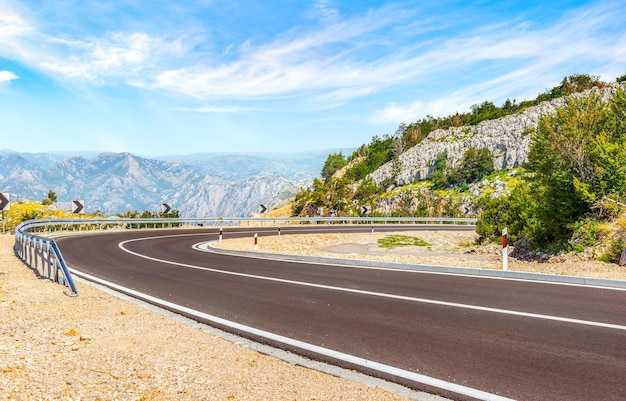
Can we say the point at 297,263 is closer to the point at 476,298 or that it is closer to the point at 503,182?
the point at 476,298

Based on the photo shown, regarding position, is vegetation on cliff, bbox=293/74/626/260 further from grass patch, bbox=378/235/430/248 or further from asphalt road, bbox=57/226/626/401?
asphalt road, bbox=57/226/626/401

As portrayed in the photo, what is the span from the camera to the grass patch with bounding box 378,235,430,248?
95.3 ft

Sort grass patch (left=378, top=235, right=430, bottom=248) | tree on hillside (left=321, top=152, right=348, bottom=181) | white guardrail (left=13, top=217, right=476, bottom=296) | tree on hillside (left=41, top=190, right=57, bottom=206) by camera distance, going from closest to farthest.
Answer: white guardrail (left=13, top=217, right=476, bottom=296) → grass patch (left=378, top=235, right=430, bottom=248) → tree on hillside (left=41, top=190, right=57, bottom=206) → tree on hillside (left=321, top=152, right=348, bottom=181)

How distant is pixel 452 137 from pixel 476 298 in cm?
8737

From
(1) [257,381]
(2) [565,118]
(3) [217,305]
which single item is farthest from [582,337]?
(2) [565,118]

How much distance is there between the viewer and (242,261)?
17594 mm

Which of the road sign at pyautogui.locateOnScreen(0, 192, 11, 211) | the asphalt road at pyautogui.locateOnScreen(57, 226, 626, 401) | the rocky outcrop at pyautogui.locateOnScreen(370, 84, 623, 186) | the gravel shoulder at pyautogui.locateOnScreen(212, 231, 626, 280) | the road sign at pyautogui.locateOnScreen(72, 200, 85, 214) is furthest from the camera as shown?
the rocky outcrop at pyautogui.locateOnScreen(370, 84, 623, 186)

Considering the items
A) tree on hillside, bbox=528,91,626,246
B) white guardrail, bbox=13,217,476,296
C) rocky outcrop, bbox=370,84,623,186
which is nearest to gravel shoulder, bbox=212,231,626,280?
tree on hillside, bbox=528,91,626,246

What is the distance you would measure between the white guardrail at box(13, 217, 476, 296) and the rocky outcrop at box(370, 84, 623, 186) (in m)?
33.9

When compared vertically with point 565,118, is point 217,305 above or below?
below

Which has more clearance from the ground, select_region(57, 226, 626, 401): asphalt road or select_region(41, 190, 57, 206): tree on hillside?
select_region(41, 190, 57, 206): tree on hillside

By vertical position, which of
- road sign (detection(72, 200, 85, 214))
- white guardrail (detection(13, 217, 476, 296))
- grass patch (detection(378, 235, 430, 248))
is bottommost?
grass patch (detection(378, 235, 430, 248))

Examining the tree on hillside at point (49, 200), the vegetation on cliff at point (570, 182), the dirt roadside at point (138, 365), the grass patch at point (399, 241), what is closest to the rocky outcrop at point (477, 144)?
the grass patch at point (399, 241)

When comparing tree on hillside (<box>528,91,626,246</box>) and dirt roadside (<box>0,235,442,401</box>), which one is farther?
tree on hillside (<box>528,91,626,246</box>)
